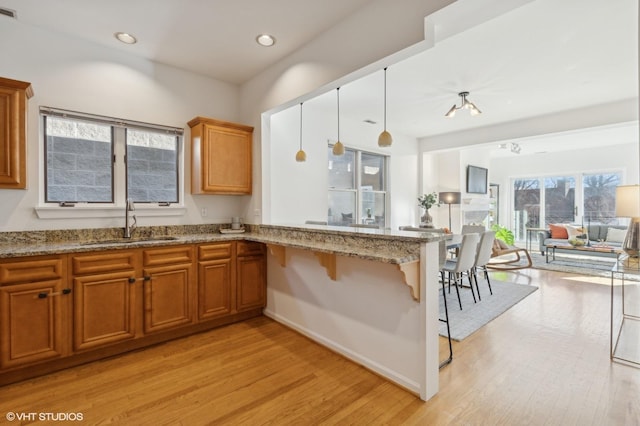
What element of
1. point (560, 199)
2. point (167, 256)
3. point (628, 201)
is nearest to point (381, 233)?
point (167, 256)

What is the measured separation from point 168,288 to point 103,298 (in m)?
0.50

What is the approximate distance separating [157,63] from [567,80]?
16.2 ft

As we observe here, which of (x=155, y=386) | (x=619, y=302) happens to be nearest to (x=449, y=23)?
(x=155, y=386)

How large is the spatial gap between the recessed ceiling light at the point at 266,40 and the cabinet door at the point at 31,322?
2649 millimetres

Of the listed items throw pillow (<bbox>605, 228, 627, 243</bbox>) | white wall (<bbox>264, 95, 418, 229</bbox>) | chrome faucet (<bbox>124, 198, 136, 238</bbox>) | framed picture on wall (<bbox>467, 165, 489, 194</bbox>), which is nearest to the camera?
chrome faucet (<bbox>124, 198, 136, 238</bbox>)

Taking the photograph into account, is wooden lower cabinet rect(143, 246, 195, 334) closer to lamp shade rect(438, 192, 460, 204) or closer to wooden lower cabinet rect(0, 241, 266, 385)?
wooden lower cabinet rect(0, 241, 266, 385)

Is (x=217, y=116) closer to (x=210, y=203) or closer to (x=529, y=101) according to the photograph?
(x=210, y=203)

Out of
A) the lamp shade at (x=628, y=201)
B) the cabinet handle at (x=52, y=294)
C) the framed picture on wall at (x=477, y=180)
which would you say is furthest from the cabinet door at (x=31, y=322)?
the framed picture on wall at (x=477, y=180)

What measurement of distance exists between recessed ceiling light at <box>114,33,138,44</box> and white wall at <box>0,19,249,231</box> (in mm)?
262

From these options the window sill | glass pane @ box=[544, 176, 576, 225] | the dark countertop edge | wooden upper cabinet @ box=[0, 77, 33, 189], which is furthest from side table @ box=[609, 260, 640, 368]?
glass pane @ box=[544, 176, 576, 225]

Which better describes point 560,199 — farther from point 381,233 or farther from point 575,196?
point 381,233

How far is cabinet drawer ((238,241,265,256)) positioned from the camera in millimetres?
3352

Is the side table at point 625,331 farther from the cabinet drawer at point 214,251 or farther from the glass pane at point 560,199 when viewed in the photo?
the glass pane at point 560,199

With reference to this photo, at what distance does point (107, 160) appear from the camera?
10.2 feet
